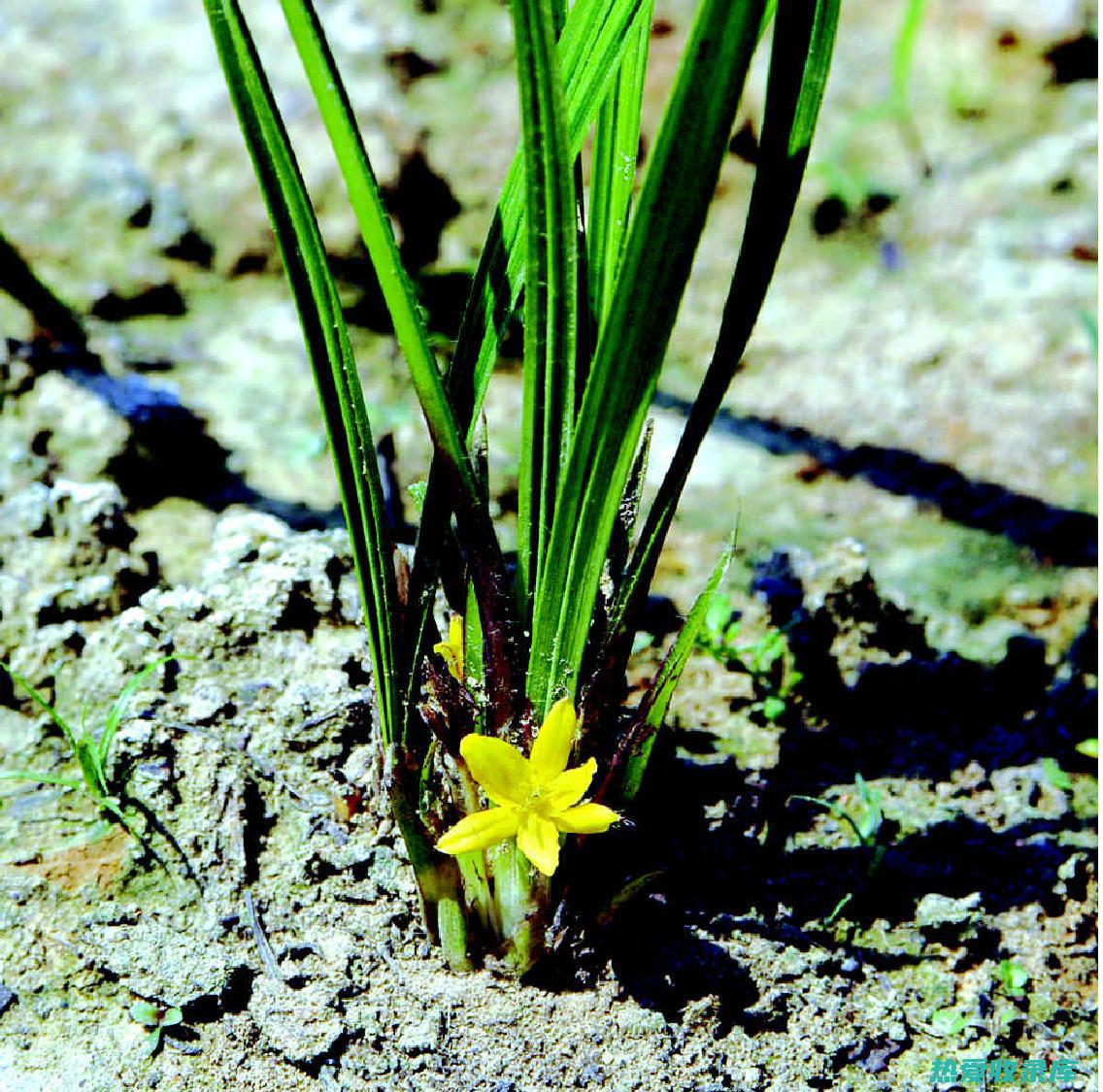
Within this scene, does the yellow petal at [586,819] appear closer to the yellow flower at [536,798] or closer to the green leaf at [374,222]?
the yellow flower at [536,798]

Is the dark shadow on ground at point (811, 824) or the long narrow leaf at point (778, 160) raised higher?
the long narrow leaf at point (778, 160)

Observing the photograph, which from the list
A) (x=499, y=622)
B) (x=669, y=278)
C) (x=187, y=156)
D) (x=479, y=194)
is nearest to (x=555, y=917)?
(x=499, y=622)

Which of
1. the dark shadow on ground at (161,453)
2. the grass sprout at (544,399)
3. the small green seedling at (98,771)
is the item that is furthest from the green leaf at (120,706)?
the dark shadow on ground at (161,453)

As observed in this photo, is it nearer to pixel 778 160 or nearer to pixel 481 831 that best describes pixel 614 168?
pixel 778 160

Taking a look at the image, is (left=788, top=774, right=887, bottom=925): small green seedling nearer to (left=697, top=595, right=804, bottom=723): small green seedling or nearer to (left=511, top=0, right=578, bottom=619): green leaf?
(left=697, top=595, right=804, bottom=723): small green seedling

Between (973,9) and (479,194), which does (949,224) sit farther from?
(479,194)
